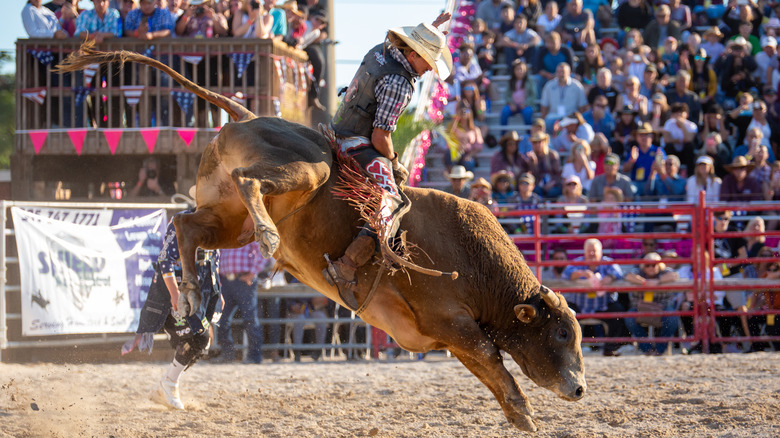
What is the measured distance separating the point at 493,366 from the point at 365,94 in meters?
1.63

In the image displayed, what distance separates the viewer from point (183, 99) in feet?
34.3

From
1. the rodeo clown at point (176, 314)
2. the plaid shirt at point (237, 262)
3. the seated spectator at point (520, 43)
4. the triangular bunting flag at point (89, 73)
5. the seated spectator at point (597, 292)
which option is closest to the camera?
the rodeo clown at point (176, 314)

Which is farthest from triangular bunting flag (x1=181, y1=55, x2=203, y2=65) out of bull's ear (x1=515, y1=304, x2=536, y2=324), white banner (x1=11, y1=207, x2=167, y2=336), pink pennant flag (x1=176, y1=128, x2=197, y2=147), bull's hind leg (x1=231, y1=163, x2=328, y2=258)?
bull's ear (x1=515, y1=304, x2=536, y2=324)

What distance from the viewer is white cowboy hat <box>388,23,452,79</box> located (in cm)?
473

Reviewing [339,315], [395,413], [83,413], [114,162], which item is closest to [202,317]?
[83,413]

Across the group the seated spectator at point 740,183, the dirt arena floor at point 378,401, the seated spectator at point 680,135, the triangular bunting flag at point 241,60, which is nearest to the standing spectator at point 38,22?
the triangular bunting flag at point 241,60

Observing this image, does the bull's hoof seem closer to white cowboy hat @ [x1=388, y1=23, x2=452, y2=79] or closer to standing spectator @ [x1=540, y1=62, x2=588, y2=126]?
white cowboy hat @ [x1=388, y1=23, x2=452, y2=79]

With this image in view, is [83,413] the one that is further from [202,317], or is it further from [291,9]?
[291,9]

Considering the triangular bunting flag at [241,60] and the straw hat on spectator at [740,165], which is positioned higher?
the triangular bunting flag at [241,60]

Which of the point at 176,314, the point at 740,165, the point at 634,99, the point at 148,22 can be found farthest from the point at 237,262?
the point at 634,99

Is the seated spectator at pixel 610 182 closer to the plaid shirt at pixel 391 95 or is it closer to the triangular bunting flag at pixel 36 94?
the plaid shirt at pixel 391 95

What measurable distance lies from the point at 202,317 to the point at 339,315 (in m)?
3.49

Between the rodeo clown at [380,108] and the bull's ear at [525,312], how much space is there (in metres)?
0.81

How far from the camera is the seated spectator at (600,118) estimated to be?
12.2 meters
